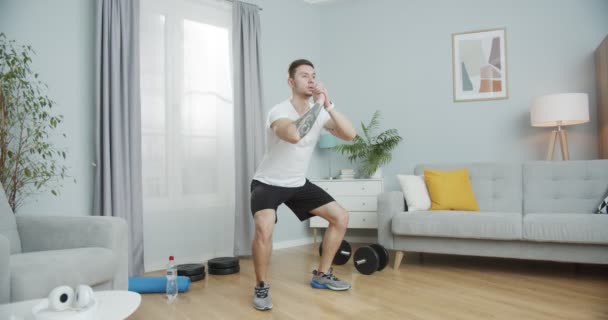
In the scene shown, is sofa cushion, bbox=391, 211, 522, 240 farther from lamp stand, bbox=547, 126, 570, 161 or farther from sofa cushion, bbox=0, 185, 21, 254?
sofa cushion, bbox=0, 185, 21, 254

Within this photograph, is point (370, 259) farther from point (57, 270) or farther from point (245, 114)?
point (57, 270)

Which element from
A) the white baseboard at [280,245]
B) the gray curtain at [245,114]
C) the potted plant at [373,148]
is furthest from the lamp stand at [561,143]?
the gray curtain at [245,114]

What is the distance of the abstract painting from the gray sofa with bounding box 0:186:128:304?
3.45m

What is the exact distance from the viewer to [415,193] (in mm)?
3689

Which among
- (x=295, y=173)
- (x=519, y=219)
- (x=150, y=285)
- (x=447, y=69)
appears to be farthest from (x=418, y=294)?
→ (x=447, y=69)

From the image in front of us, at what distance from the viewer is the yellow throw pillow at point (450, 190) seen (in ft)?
11.8

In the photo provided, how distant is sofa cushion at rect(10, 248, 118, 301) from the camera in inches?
70.9

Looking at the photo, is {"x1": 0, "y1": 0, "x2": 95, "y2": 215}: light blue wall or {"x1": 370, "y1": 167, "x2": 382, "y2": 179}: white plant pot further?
{"x1": 370, "y1": 167, "x2": 382, "y2": 179}: white plant pot

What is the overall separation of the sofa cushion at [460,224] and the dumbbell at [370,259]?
22 centimetres

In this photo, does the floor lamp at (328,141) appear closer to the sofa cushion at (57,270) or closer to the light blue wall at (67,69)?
the light blue wall at (67,69)

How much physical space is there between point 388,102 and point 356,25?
3.23ft

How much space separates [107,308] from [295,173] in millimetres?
1468

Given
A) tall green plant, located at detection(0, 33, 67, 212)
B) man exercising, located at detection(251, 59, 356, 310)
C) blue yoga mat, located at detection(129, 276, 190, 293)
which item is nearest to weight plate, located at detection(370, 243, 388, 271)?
man exercising, located at detection(251, 59, 356, 310)

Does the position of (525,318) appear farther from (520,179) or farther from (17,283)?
(17,283)
